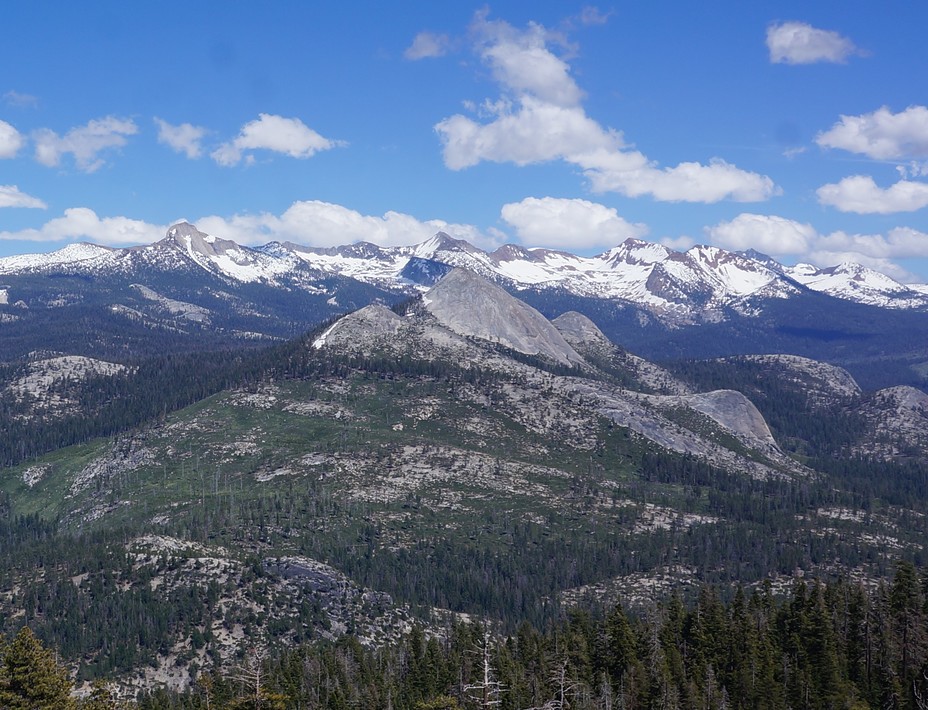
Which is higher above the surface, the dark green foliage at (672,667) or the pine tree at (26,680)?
the pine tree at (26,680)

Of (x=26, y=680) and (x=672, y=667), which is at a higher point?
(x=26, y=680)

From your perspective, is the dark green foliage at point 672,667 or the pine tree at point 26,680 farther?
the dark green foliage at point 672,667

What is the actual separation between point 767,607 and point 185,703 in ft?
270

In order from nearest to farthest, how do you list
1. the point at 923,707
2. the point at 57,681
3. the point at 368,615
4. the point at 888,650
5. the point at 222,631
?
the point at 57,681
the point at 923,707
the point at 888,650
the point at 222,631
the point at 368,615

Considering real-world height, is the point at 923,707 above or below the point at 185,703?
above

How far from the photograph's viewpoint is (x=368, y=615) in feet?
554

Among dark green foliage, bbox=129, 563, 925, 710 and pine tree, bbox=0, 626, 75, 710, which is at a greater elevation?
pine tree, bbox=0, 626, 75, 710

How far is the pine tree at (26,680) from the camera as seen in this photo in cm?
6053

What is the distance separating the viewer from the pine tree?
6053 centimetres

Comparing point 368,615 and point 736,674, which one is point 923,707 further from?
point 368,615

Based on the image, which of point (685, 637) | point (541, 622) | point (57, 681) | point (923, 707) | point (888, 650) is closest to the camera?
point (57, 681)

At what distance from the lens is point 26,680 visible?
2402 inches

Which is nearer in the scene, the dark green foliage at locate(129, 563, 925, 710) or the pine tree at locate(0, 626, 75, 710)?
the pine tree at locate(0, 626, 75, 710)

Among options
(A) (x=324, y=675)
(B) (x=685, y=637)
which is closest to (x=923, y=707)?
(B) (x=685, y=637)
